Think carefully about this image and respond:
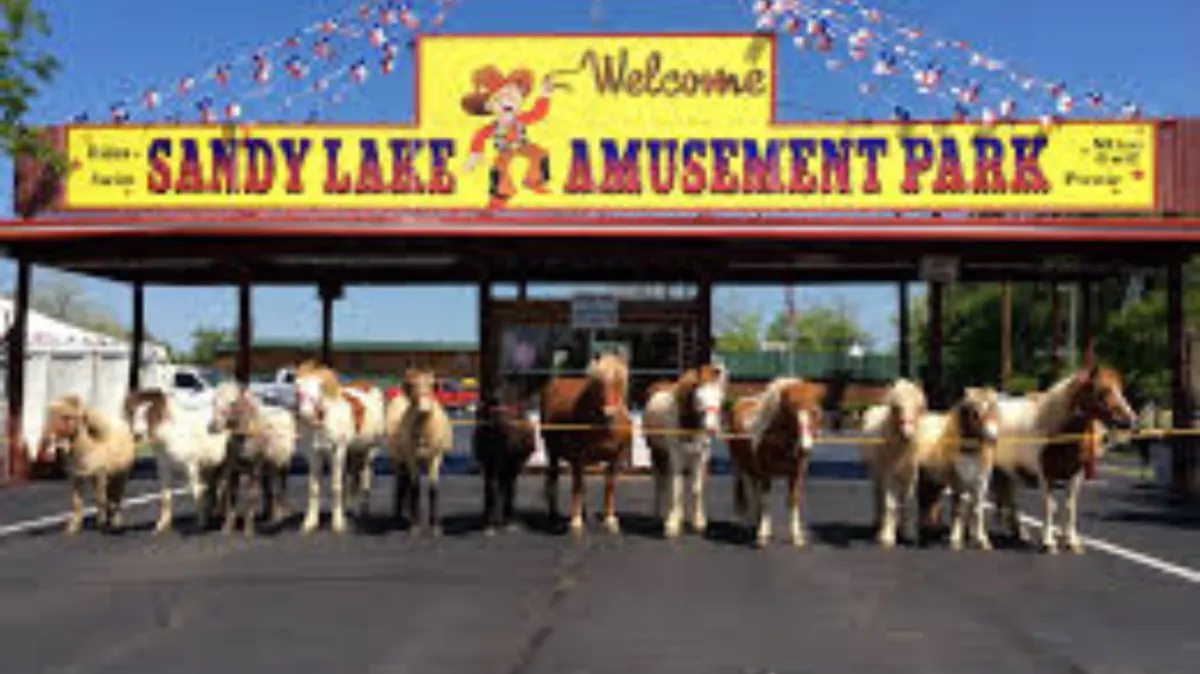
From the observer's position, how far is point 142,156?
763 inches

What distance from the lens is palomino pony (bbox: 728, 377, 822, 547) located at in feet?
39.5

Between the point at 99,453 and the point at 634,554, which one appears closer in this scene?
the point at 634,554

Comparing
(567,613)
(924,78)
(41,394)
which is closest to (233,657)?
(567,613)

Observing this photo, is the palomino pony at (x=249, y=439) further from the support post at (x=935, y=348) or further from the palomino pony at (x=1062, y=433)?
the support post at (x=935, y=348)

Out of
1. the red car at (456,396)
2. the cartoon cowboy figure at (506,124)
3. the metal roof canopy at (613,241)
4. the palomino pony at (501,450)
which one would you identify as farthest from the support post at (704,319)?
the red car at (456,396)

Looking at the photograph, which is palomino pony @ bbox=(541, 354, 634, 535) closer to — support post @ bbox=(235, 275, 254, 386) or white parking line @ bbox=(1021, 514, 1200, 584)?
white parking line @ bbox=(1021, 514, 1200, 584)

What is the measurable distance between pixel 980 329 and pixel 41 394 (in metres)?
42.5

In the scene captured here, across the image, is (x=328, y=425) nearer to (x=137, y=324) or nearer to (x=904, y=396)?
(x=904, y=396)

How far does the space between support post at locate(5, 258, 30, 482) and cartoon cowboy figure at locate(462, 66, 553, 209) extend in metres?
8.87

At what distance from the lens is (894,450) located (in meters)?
12.4

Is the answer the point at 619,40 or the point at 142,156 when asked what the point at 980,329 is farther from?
the point at 142,156

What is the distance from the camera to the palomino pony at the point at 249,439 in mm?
13031

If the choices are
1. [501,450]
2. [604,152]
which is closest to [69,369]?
[604,152]

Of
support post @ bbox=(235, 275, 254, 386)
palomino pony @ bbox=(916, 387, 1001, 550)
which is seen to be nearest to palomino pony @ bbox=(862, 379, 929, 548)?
palomino pony @ bbox=(916, 387, 1001, 550)
